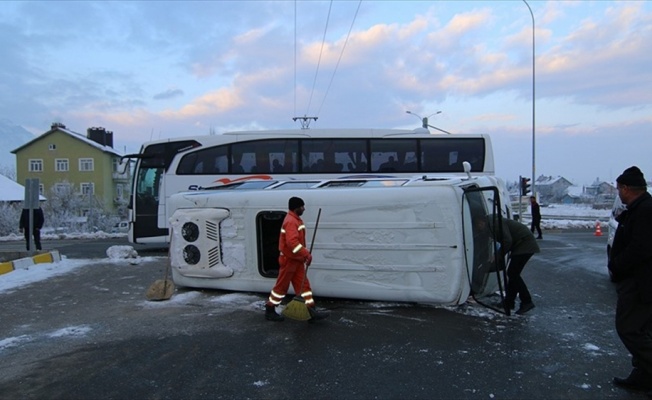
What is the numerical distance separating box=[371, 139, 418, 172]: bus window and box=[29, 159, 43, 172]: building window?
51451 mm

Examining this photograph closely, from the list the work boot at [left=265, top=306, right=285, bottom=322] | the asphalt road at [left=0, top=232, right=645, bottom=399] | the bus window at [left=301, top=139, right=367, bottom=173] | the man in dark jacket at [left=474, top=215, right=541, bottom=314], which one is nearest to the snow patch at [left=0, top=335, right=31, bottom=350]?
the asphalt road at [left=0, top=232, right=645, bottom=399]

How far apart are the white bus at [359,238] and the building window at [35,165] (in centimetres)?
5400

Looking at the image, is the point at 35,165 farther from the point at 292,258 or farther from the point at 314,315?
the point at 314,315

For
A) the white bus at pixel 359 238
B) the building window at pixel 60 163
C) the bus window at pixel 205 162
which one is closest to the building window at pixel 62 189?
the building window at pixel 60 163

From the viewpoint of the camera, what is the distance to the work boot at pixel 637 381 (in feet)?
13.1

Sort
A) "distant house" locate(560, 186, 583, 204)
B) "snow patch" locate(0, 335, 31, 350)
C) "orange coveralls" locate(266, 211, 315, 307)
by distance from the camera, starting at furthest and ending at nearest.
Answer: "distant house" locate(560, 186, 583, 204), "orange coveralls" locate(266, 211, 315, 307), "snow patch" locate(0, 335, 31, 350)

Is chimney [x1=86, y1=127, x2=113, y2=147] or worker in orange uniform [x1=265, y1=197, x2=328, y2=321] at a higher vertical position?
chimney [x1=86, y1=127, x2=113, y2=147]

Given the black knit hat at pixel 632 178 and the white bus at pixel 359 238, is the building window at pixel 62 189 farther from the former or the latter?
the black knit hat at pixel 632 178

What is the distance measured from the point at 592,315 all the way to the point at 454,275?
→ 77.5 inches

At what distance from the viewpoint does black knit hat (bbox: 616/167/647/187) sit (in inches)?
161

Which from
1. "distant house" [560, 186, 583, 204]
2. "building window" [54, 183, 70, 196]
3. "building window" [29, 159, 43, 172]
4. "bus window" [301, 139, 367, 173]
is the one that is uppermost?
"building window" [29, 159, 43, 172]

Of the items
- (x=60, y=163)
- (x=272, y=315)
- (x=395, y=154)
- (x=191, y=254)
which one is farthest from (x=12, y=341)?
(x=60, y=163)

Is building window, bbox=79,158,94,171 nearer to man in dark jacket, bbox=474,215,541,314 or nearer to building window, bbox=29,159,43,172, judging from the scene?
building window, bbox=29,159,43,172

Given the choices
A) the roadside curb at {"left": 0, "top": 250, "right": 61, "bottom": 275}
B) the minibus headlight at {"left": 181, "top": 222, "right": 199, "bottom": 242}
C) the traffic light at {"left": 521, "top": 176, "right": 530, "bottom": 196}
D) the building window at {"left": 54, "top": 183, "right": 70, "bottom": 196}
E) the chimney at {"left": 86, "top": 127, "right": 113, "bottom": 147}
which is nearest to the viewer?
the minibus headlight at {"left": 181, "top": 222, "right": 199, "bottom": 242}
